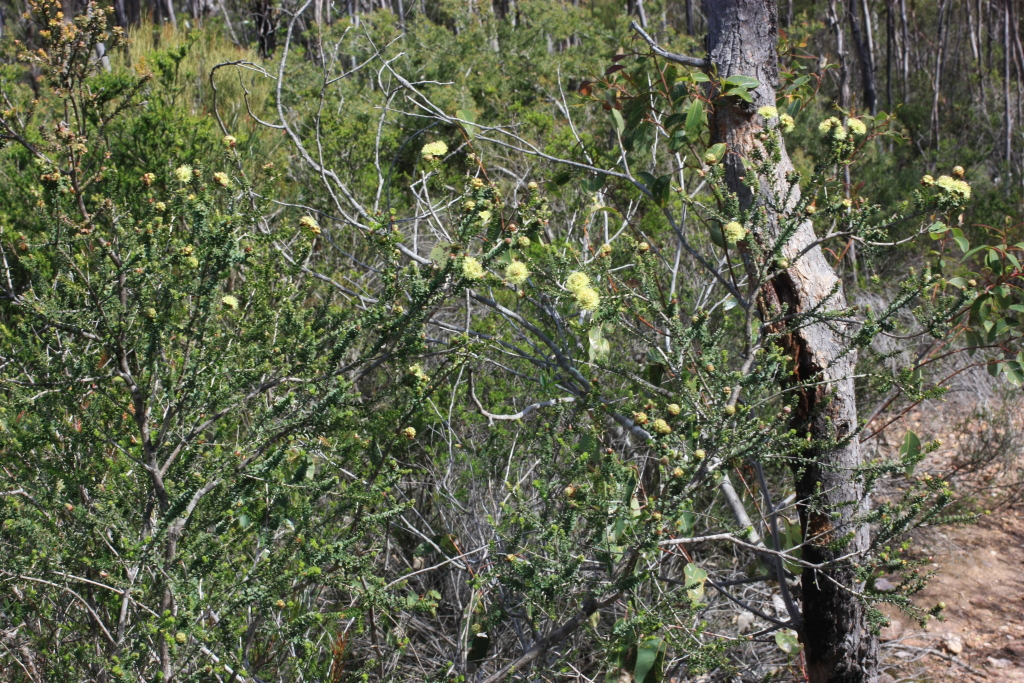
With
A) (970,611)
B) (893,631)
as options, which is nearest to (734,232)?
(893,631)

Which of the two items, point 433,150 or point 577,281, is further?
point 433,150

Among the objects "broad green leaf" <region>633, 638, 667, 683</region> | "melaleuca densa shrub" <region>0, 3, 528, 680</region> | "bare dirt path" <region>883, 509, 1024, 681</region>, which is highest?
"melaleuca densa shrub" <region>0, 3, 528, 680</region>

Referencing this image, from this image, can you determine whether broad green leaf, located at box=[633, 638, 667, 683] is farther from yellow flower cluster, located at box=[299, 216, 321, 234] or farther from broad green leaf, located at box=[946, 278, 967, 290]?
broad green leaf, located at box=[946, 278, 967, 290]

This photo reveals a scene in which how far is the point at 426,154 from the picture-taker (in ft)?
6.35

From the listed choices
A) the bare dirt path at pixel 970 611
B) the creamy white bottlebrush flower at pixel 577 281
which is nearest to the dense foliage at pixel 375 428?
the creamy white bottlebrush flower at pixel 577 281

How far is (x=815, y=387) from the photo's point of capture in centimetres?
193

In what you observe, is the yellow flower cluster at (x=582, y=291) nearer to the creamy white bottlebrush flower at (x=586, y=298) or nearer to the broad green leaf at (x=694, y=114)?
the creamy white bottlebrush flower at (x=586, y=298)

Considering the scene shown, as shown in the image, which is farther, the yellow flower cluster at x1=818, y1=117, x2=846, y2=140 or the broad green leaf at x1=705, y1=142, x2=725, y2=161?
the broad green leaf at x1=705, y1=142, x2=725, y2=161

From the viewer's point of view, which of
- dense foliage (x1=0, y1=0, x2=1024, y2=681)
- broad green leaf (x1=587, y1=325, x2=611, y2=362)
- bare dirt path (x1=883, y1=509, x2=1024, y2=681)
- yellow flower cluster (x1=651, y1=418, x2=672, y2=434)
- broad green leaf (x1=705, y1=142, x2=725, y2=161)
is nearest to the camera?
yellow flower cluster (x1=651, y1=418, x2=672, y2=434)

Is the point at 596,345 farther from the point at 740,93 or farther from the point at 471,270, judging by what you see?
the point at 740,93

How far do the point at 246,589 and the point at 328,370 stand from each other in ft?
1.51

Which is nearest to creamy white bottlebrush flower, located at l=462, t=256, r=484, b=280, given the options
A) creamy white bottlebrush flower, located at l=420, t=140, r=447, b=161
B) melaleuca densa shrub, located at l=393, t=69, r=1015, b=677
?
melaleuca densa shrub, located at l=393, t=69, r=1015, b=677

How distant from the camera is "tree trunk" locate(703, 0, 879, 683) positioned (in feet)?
6.26

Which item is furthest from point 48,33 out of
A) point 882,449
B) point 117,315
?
point 882,449
